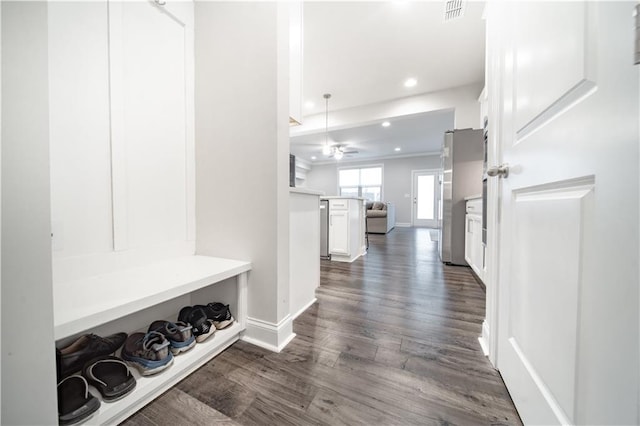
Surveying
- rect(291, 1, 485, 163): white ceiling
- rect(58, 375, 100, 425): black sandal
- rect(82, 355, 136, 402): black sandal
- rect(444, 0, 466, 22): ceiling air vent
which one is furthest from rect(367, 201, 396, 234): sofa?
rect(58, 375, 100, 425): black sandal

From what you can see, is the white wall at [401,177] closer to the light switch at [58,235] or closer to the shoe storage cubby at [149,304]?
the shoe storage cubby at [149,304]

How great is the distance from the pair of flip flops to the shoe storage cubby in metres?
0.03

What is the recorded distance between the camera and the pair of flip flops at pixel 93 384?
0.68 m

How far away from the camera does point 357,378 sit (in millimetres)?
987

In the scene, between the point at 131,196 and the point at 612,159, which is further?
the point at 131,196

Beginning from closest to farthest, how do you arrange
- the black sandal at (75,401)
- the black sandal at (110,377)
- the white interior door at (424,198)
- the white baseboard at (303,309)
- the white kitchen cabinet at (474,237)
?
the black sandal at (75,401) < the black sandal at (110,377) < the white baseboard at (303,309) < the white kitchen cabinet at (474,237) < the white interior door at (424,198)

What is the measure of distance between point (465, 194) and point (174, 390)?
10.7 feet

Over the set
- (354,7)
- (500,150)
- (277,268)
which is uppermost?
(354,7)

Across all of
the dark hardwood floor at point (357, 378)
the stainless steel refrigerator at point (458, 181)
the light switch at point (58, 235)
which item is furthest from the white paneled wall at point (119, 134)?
the stainless steel refrigerator at point (458, 181)

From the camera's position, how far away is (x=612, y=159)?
1.39ft

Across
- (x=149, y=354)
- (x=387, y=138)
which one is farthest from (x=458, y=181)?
(x=387, y=138)

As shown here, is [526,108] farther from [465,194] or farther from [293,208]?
[465,194]

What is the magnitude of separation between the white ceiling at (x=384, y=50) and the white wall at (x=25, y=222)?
7.42ft

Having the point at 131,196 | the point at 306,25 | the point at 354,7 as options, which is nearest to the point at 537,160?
the point at 131,196
